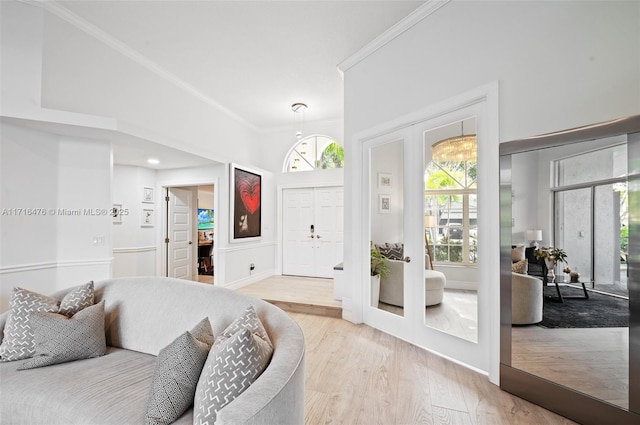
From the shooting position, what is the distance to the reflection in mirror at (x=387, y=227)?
9.87 feet

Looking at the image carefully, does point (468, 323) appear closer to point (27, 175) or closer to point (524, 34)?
point (524, 34)

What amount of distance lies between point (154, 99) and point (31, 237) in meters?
2.08

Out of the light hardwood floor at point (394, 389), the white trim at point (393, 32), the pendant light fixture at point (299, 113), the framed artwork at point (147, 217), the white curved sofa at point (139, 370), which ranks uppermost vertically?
the white trim at point (393, 32)

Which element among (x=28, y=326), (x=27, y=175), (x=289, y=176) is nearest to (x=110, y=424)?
(x=28, y=326)

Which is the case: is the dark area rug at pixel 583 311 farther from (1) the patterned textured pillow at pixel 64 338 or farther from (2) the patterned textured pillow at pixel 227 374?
(1) the patterned textured pillow at pixel 64 338

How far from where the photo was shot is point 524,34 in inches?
79.4

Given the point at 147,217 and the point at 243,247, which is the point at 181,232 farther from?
the point at 243,247

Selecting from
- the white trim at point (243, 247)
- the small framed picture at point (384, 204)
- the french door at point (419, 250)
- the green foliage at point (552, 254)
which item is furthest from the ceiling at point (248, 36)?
the white trim at point (243, 247)

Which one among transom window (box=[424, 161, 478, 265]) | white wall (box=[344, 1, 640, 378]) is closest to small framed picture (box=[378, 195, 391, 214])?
transom window (box=[424, 161, 478, 265])

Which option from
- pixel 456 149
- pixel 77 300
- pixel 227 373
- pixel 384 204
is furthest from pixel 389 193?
pixel 77 300

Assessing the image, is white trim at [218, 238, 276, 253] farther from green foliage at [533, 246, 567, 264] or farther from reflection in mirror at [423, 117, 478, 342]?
green foliage at [533, 246, 567, 264]

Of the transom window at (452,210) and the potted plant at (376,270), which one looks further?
the potted plant at (376,270)

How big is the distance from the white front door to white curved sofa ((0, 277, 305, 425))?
3.95 m

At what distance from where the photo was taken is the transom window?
2400 mm
